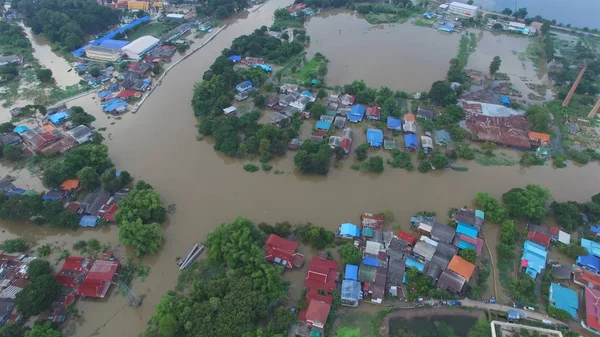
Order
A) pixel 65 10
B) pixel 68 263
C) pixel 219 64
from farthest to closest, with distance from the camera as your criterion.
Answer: pixel 65 10, pixel 219 64, pixel 68 263

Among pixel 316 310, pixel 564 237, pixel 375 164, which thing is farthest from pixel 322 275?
pixel 564 237

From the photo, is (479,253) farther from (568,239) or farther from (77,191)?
(77,191)

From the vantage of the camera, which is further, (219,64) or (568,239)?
(219,64)

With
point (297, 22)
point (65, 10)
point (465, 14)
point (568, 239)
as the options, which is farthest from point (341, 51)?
point (65, 10)

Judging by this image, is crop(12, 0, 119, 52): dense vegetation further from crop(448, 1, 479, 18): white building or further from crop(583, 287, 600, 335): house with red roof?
crop(583, 287, 600, 335): house with red roof

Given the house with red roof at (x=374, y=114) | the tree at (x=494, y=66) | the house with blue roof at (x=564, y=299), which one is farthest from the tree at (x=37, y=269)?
the tree at (x=494, y=66)

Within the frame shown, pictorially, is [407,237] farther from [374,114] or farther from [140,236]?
[140,236]

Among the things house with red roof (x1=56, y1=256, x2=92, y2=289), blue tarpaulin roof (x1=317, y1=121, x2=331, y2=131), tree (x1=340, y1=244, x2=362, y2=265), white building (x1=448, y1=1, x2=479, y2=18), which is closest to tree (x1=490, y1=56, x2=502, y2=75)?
white building (x1=448, y1=1, x2=479, y2=18)
